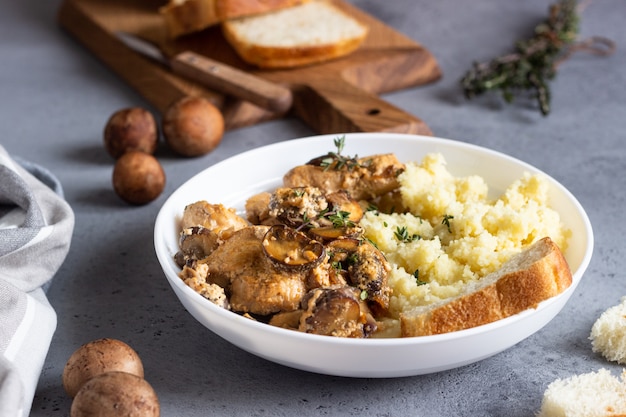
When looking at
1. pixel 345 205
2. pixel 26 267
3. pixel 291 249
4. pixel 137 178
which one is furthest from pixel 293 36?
pixel 291 249

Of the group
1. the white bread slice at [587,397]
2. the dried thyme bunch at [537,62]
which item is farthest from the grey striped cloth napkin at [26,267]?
the dried thyme bunch at [537,62]

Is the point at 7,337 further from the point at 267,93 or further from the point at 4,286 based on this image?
the point at 267,93

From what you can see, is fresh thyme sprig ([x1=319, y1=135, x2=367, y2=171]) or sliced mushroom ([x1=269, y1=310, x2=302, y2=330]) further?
fresh thyme sprig ([x1=319, y1=135, x2=367, y2=171])

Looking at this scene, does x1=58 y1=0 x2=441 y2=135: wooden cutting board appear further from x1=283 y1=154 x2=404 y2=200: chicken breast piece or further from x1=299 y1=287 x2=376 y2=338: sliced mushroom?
x1=299 y1=287 x2=376 y2=338: sliced mushroom

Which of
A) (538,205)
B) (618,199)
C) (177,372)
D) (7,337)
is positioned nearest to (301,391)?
(177,372)

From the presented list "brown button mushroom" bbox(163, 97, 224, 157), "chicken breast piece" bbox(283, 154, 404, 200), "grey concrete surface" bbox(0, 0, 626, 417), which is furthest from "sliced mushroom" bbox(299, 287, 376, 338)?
"brown button mushroom" bbox(163, 97, 224, 157)

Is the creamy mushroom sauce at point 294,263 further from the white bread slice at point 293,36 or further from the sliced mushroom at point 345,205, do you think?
the white bread slice at point 293,36
